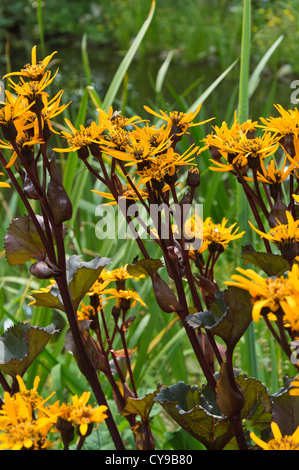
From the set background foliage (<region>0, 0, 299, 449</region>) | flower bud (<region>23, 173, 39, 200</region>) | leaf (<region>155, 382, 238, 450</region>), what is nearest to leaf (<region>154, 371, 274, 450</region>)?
leaf (<region>155, 382, 238, 450</region>)

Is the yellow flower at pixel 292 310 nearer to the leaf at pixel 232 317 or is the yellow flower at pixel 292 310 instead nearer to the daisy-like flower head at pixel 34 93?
the leaf at pixel 232 317

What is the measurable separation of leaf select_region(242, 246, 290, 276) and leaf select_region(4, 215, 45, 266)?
19 centimetres

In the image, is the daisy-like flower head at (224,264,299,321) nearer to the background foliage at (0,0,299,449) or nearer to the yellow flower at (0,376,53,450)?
the yellow flower at (0,376,53,450)

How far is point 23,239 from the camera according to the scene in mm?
550

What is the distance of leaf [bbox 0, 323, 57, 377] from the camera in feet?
1.69

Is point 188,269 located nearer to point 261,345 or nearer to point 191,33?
point 261,345

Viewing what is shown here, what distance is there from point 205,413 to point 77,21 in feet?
25.8

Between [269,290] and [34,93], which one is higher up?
[34,93]

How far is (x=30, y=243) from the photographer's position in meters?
0.55

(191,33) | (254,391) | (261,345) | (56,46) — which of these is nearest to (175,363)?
(261,345)

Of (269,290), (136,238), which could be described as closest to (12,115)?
(136,238)

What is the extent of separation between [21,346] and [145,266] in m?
0.14

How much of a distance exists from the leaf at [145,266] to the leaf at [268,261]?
0.07m

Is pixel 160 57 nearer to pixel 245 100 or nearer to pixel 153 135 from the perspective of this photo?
pixel 245 100
